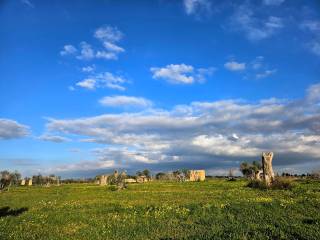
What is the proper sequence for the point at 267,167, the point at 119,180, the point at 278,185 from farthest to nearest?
the point at 119,180 < the point at 267,167 < the point at 278,185

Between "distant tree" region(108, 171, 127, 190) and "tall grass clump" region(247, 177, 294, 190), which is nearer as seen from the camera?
"tall grass clump" region(247, 177, 294, 190)

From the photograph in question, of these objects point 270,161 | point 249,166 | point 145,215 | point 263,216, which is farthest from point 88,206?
point 249,166

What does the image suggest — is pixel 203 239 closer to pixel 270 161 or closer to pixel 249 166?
pixel 270 161

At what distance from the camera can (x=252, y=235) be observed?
16.7 metres

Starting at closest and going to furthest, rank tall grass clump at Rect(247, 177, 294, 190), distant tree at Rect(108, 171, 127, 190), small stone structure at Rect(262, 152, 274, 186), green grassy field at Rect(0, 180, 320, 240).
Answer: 1. green grassy field at Rect(0, 180, 320, 240)
2. tall grass clump at Rect(247, 177, 294, 190)
3. small stone structure at Rect(262, 152, 274, 186)
4. distant tree at Rect(108, 171, 127, 190)

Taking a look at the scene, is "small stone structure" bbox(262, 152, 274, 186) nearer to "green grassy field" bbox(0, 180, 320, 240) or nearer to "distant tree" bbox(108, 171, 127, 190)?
"green grassy field" bbox(0, 180, 320, 240)

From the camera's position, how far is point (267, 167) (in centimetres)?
4488

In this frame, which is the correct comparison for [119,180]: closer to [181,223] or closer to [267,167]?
[267,167]

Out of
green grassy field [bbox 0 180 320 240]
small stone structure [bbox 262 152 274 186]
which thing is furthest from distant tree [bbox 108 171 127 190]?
green grassy field [bbox 0 180 320 240]

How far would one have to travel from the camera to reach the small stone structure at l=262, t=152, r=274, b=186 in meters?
43.4

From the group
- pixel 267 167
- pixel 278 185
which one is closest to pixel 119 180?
pixel 267 167

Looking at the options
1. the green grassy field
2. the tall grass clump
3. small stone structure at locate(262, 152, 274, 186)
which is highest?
small stone structure at locate(262, 152, 274, 186)

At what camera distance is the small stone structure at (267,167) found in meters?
43.4

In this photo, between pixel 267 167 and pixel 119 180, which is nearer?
pixel 267 167
